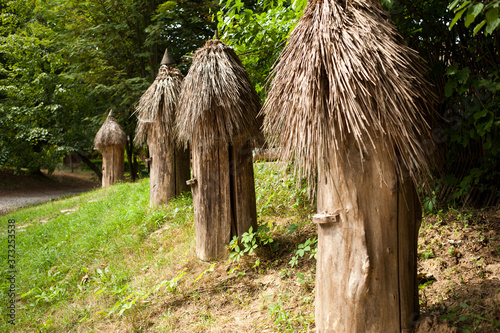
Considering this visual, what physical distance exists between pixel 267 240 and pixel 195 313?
3.62 feet

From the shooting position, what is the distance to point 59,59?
1540 cm

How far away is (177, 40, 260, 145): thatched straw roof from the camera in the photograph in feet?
12.9

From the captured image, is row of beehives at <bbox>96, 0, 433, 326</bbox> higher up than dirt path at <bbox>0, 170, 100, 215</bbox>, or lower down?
higher up

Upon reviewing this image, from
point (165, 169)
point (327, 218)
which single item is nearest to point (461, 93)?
point (327, 218)

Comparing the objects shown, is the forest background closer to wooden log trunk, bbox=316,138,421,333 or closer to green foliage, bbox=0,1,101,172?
green foliage, bbox=0,1,101,172

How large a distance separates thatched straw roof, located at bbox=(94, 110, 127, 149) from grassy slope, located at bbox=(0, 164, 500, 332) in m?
7.06

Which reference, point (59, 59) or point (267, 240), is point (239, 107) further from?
point (59, 59)

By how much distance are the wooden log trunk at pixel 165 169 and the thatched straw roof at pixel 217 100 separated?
2.52 meters

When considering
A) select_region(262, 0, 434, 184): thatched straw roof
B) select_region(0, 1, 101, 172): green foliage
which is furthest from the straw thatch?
select_region(0, 1, 101, 172): green foliage

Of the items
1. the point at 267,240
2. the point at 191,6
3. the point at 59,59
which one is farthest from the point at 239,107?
the point at 59,59

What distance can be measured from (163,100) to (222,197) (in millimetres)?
2887

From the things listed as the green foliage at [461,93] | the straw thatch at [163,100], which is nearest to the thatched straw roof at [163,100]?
the straw thatch at [163,100]

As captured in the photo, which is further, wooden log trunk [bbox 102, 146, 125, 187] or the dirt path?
the dirt path

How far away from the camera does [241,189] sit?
13.8ft
